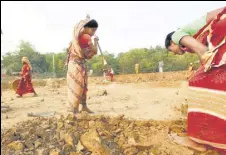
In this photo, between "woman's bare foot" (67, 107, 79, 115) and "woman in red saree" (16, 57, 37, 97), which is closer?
"woman's bare foot" (67, 107, 79, 115)

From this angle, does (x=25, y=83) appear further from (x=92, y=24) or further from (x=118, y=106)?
(x=92, y=24)

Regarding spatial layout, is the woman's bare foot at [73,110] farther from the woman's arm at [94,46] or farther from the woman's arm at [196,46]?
the woman's arm at [196,46]

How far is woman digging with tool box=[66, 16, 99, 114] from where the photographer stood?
5.02 metres

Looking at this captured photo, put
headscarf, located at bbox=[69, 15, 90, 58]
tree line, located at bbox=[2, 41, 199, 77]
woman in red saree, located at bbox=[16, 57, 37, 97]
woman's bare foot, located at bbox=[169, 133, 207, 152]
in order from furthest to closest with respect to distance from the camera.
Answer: tree line, located at bbox=[2, 41, 199, 77]
woman in red saree, located at bbox=[16, 57, 37, 97]
headscarf, located at bbox=[69, 15, 90, 58]
woman's bare foot, located at bbox=[169, 133, 207, 152]

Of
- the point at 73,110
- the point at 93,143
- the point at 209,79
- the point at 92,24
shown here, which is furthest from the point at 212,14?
the point at 73,110

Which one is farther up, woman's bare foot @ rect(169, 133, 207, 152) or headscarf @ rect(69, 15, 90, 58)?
headscarf @ rect(69, 15, 90, 58)

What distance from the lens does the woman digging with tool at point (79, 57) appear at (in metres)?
5.02

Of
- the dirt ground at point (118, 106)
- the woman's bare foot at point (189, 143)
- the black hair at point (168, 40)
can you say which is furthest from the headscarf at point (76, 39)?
the black hair at point (168, 40)

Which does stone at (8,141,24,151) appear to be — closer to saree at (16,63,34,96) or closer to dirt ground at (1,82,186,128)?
dirt ground at (1,82,186,128)

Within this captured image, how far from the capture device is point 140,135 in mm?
3504

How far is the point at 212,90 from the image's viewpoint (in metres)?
2.15

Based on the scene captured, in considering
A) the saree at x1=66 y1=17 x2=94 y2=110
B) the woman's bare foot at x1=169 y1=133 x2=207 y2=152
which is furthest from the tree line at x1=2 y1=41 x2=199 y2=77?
the woman's bare foot at x1=169 y1=133 x2=207 y2=152

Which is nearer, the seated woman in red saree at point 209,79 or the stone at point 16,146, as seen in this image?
the seated woman in red saree at point 209,79

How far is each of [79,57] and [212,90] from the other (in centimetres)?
321
